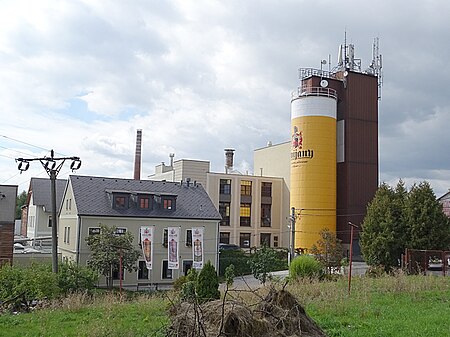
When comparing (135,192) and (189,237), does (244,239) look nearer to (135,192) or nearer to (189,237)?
(189,237)

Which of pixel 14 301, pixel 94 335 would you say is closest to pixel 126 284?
pixel 14 301

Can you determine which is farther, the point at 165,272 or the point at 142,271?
the point at 165,272

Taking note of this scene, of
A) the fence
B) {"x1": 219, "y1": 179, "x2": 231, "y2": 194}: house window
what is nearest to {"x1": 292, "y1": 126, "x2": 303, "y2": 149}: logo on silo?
{"x1": 219, "y1": 179, "x2": 231, "y2": 194}: house window

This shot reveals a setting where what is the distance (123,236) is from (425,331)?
28.0 m

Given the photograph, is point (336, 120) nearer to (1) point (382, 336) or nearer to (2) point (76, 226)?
(2) point (76, 226)

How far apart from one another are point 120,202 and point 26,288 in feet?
68.3

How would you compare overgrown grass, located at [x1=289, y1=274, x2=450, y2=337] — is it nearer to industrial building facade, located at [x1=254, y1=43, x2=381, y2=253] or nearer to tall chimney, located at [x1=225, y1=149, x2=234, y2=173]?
industrial building facade, located at [x1=254, y1=43, x2=381, y2=253]

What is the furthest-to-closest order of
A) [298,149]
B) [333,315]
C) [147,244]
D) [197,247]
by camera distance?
[298,149]
[197,247]
[147,244]
[333,315]

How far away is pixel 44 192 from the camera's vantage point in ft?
191

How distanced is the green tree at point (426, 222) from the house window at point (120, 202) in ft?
67.8

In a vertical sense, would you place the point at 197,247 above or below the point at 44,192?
below

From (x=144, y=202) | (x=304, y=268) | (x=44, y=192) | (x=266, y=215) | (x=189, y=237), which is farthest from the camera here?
(x=266, y=215)

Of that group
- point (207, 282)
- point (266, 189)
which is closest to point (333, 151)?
point (266, 189)

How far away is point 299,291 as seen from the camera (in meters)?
15.4
